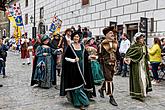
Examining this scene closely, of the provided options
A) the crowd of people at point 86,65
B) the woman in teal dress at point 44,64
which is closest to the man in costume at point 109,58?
the crowd of people at point 86,65

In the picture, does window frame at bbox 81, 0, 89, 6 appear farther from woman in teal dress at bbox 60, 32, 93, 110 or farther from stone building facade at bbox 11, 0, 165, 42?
woman in teal dress at bbox 60, 32, 93, 110

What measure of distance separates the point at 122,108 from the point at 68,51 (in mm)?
1733

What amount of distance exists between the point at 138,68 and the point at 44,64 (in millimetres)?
2918

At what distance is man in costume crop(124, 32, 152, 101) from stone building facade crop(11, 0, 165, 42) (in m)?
4.77

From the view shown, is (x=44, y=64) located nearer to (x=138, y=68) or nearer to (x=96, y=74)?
(x=96, y=74)

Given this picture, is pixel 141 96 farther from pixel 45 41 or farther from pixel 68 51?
pixel 45 41

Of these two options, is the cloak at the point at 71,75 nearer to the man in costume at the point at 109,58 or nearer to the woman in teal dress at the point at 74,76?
the woman in teal dress at the point at 74,76

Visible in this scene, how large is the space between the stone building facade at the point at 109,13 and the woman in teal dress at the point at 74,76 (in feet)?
20.5

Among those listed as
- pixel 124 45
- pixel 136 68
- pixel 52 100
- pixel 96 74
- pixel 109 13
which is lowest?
pixel 52 100

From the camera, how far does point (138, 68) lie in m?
6.64

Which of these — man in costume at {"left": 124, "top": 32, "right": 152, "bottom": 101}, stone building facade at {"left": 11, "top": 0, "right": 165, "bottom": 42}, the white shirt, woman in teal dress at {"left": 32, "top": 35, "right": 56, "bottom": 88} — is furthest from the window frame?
man in costume at {"left": 124, "top": 32, "right": 152, "bottom": 101}

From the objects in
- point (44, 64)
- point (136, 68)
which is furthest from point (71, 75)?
point (44, 64)

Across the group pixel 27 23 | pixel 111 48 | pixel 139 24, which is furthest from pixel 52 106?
pixel 27 23

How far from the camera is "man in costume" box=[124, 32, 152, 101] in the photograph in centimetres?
660
